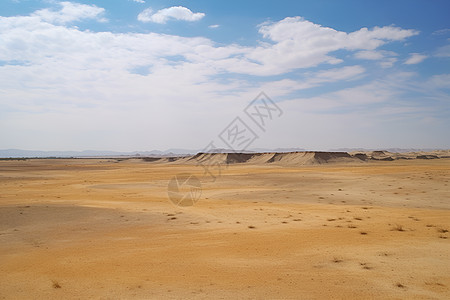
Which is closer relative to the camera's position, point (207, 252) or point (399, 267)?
point (399, 267)

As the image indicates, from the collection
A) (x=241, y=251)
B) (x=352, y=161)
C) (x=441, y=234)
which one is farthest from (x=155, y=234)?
(x=352, y=161)

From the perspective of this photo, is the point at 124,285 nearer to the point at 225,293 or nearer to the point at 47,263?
the point at 225,293

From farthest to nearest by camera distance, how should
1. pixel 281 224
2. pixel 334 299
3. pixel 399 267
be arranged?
pixel 281 224 → pixel 399 267 → pixel 334 299

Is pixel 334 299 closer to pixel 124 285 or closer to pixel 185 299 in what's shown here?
pixel 185 299

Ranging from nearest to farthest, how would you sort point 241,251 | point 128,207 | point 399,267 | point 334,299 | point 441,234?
point 334,299 < point 399,267 < point 241,251 < point 441,234 < point 128,207

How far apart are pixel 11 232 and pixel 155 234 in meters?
5.11

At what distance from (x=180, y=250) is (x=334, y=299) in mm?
4547

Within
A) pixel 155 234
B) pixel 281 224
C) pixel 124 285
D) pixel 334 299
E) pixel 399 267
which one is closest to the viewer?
pixel 334 299

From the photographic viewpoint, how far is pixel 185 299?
5727mm

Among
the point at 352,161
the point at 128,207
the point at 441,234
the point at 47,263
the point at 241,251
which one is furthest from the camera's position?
the point at 352,161

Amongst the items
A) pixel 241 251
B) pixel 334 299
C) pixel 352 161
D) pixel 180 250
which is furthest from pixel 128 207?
pixel 352 161

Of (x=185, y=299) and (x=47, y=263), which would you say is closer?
(x=185, y=299)

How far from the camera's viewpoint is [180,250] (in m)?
8.83

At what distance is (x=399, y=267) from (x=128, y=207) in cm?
1259
